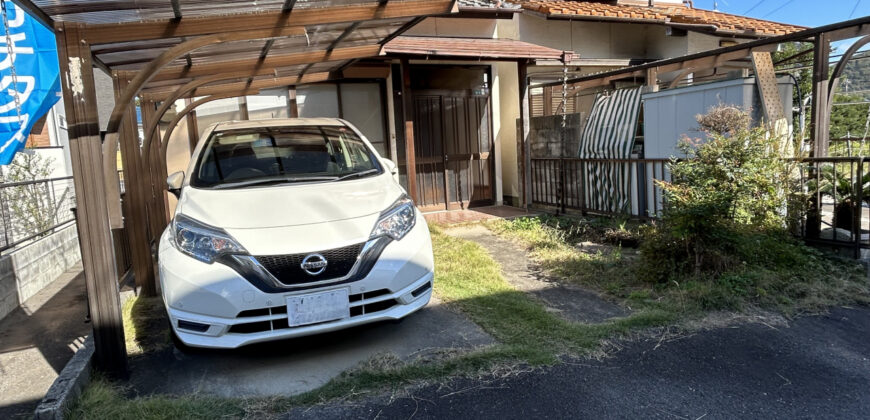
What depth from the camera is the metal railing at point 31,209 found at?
5762 millimetres

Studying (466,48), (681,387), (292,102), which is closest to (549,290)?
(681,387)

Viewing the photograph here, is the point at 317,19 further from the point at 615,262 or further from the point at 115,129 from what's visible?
the point at 615,262

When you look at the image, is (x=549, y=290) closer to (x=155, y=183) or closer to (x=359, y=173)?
(x=359, y=173)

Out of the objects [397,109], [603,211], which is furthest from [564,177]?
[397,109]

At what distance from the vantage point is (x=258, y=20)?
3.62 metres

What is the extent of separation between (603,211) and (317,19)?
557cm

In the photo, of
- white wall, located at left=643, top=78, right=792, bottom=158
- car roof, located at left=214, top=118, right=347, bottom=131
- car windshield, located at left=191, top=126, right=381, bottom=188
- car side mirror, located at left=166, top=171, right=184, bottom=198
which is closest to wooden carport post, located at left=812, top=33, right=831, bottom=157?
white wall, located at left=643, top=78, right=792, bottom=158

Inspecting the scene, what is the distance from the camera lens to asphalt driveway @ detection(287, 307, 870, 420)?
2.86 metres

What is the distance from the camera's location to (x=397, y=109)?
8891 mm

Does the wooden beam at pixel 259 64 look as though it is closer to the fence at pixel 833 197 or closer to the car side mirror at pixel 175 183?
the car side mirror at pixel 175 183

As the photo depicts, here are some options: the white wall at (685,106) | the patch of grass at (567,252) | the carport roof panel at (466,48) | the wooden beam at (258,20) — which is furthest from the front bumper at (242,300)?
the carport roof panel at (466,48)

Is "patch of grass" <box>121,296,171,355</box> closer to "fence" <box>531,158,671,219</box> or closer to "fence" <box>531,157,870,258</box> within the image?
"fence" <box>531,157,870,258</box>

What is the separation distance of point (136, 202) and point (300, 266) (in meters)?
2.77

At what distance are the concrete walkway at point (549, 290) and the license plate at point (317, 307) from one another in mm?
1897
